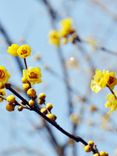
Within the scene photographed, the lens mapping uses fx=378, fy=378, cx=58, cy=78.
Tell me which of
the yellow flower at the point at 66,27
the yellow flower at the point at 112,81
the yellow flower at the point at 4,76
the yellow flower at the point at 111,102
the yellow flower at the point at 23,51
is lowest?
the yellow flower at the point at 111,102

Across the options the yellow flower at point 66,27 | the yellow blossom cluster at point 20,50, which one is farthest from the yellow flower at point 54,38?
the yellow blossom cluster at point 20,50

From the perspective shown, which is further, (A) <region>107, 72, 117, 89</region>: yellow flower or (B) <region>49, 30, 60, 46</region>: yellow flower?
(B) <region>49, 30, 60, 46</region>: yellow flower

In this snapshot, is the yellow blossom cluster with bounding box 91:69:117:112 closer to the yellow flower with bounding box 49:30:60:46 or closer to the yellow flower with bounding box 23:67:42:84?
the yellow flower with bounding box 23:67:42:84

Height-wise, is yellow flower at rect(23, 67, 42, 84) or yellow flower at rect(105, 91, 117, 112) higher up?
yellow flower at rect(23, 67, 42, 84)

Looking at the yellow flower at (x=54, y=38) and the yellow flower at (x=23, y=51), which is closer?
the yellow flower at (x=23, y=51)

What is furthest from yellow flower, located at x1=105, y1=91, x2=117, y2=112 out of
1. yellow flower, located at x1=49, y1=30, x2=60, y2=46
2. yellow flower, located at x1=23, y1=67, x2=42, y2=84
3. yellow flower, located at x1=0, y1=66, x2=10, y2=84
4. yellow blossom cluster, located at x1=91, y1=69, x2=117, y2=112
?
yellow flower, located at x1=49, y1=30, x2=60, y2=46

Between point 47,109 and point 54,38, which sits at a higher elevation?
point 54,38

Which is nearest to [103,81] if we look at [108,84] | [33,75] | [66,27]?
[108,84]

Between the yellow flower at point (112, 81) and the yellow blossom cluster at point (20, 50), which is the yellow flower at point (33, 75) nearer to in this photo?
the yellow blossom cluster at point (20, 50)

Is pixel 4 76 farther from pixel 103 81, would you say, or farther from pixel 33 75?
pixel 103 81
